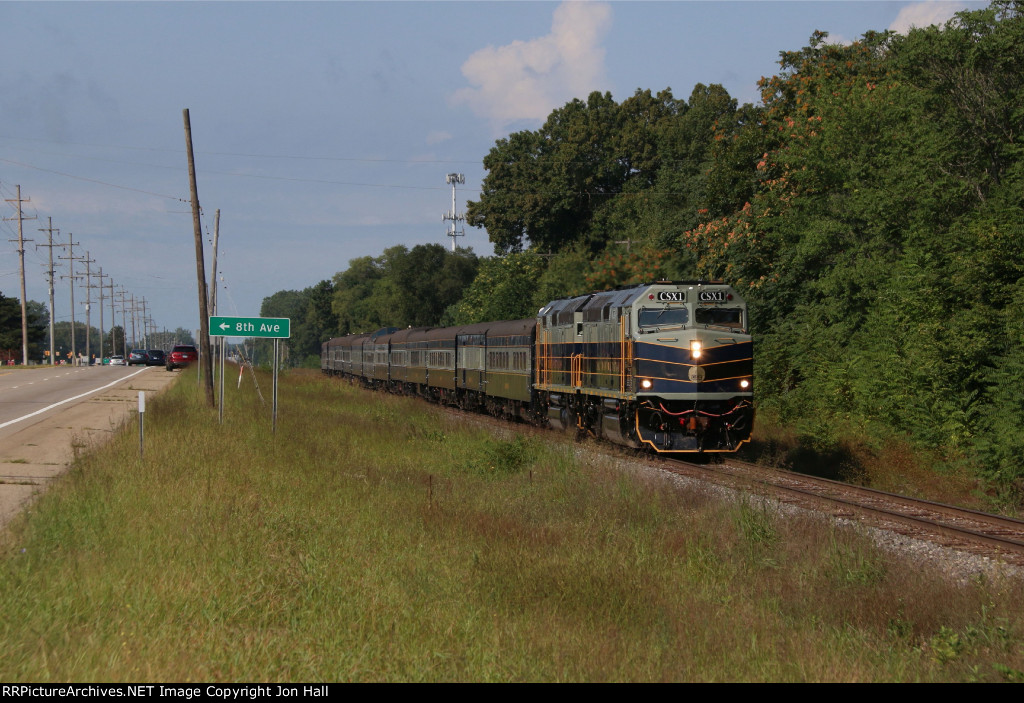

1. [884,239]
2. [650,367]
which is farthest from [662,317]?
[884,239]

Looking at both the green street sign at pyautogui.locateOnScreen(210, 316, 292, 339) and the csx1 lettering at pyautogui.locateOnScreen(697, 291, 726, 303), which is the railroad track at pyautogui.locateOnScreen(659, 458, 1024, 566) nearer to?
the csx1 lettering at pyautogui.locateOnScreen(697, 291, 726, 303)

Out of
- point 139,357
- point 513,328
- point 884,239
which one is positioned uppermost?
point 884,239

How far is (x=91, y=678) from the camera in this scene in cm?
614

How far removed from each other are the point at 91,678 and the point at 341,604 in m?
2.42

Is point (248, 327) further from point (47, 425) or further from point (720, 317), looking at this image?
point (720, 317)

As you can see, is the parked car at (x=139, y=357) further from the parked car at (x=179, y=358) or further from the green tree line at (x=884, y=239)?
the green tree line at (x=884, y=239)

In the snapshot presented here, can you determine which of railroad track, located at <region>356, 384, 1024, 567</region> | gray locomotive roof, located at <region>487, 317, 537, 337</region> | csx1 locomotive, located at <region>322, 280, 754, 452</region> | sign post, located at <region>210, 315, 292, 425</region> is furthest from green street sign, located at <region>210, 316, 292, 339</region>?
railroad track, located at <region>356, 384, 1024, 567</region>

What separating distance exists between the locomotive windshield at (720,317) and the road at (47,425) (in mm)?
12975

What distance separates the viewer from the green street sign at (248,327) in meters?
22.7

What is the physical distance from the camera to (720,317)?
19703 mm

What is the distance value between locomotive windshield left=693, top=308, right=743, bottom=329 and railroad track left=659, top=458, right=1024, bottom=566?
3.14 meters

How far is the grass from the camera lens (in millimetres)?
6914

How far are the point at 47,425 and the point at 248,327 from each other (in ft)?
29.4

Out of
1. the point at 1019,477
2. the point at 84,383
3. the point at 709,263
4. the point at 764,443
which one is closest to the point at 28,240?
the point at 84,383
